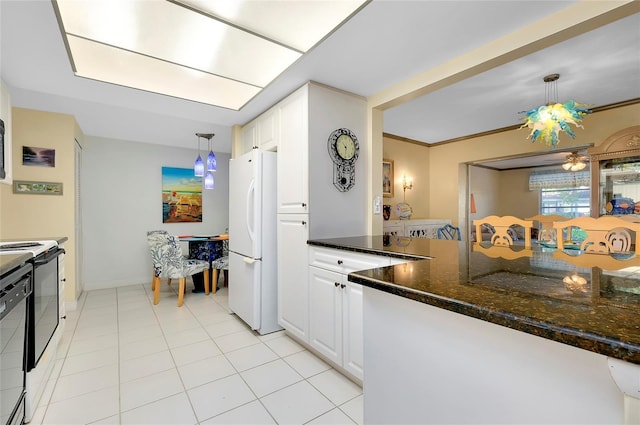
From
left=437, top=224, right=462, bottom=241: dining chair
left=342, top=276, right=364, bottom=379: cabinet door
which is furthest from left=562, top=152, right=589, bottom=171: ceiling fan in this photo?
left=342, top=276, right=364, bottom=379: cabinet door

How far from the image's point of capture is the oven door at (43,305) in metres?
1.59

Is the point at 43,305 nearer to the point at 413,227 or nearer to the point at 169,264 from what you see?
the point at 169,264

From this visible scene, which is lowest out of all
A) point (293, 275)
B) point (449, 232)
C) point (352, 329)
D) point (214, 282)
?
point (214, 282)

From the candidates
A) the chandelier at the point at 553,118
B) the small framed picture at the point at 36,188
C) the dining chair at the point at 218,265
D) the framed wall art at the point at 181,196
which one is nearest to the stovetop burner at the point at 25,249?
the small framed picture at the point at 36,188

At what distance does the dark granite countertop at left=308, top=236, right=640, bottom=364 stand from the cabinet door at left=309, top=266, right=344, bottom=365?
1011 millimetres

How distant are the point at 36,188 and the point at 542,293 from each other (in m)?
4.57

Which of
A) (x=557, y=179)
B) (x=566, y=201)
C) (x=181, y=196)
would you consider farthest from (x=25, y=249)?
(x=566, y=201)

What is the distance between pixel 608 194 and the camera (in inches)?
135

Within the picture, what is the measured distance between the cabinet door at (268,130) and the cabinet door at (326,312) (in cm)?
134

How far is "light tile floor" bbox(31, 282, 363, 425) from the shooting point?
167 centimetres

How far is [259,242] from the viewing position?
9.11ft

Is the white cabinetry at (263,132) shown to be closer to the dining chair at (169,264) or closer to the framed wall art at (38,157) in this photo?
the dining chair at (169,264)

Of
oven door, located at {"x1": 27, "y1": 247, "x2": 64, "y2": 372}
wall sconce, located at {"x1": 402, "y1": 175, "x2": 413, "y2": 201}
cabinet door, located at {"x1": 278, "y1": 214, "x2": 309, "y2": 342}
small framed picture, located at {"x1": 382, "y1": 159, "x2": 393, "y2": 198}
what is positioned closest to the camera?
oven door, located at {"x1": 27, "y1": 247, "x2": 64, "y2": 372}

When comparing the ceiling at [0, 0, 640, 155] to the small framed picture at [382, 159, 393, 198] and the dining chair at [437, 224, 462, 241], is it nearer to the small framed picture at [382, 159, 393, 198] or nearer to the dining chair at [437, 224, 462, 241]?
the small framed picture at [382, 159, 393, 198]
